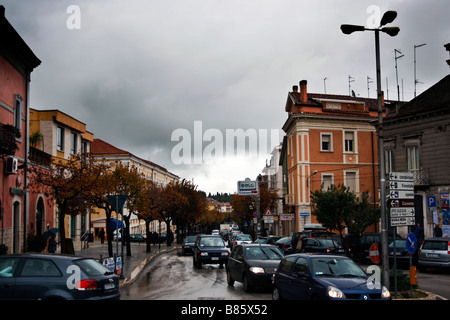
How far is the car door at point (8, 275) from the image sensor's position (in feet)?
32.6

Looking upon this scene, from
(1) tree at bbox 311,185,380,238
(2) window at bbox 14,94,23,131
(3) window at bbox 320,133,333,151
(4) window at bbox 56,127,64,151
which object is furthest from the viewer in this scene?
(3) window at bbox 320,133,333,151

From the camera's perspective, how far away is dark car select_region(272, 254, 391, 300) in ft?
33.6

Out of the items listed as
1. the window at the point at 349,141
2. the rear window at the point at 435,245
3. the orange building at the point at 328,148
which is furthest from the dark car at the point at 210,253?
the window at the point at 349,141

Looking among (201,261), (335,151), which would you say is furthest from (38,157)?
(335,151)

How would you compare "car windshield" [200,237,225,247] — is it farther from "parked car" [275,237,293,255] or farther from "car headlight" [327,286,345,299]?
"car headlight" [327,286,345,299]

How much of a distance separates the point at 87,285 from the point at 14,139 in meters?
12.4

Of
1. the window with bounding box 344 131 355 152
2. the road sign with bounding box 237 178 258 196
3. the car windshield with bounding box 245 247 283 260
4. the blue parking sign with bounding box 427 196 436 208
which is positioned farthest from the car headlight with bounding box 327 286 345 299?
the window with bounding box 344 131 355 152

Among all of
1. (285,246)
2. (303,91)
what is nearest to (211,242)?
(285,246)

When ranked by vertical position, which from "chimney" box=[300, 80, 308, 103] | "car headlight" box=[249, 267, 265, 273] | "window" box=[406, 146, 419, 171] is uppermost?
"chimney" box=[300, 80, 308, 103]

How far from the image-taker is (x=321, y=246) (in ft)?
80.8

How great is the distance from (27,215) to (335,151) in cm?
3161

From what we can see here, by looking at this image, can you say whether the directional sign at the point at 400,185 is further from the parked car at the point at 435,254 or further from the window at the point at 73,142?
the window at the point at 73,142

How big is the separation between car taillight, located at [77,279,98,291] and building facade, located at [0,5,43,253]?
10.7 metres
